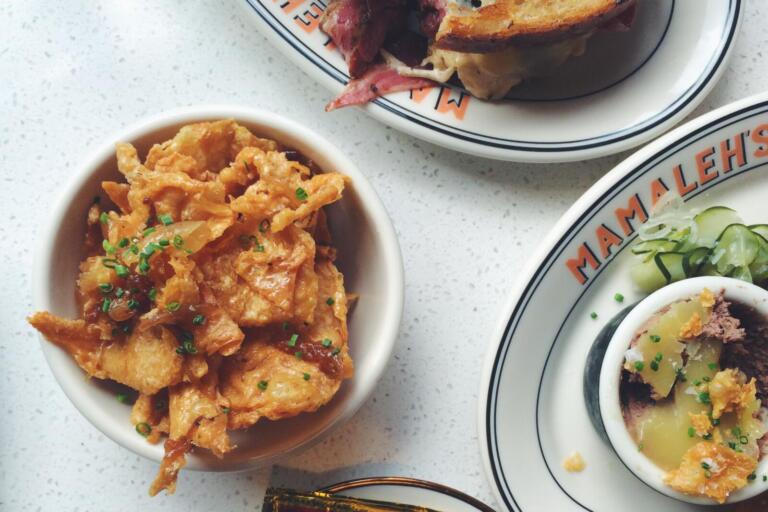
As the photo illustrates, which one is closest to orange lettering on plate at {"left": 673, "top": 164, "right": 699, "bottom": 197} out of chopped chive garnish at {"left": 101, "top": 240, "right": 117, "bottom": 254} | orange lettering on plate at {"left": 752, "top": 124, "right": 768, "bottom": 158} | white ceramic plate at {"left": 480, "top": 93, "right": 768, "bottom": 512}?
white ceramic plate at {"left": 480, "top": 93, "right": 768, "bottom": 512}

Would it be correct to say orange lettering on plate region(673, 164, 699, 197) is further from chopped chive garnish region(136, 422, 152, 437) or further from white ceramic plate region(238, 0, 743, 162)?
chopped chive garnish region(136, 422, 152, 437)

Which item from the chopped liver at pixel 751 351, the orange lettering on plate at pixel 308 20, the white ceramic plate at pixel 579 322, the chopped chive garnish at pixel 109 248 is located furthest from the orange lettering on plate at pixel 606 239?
the chopped chive garnish at pixel 109 248

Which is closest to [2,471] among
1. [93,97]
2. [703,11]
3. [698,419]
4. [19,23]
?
[93,97]

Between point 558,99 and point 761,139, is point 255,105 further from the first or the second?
point 761,139

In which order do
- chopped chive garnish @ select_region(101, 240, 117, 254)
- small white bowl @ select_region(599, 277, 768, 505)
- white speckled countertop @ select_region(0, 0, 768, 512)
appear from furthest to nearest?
1. white speckled countertop @ select_region(0, 0, 768, 512)
2. small white bowl @ select_region(599, 277, 768, 505)
3. chopped chive garnish @ select_region(101, 240, 117, 254)

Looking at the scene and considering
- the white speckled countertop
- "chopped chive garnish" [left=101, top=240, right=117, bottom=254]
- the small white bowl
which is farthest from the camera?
the white speckled countertop

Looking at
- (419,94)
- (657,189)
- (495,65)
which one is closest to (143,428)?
(419,94)
